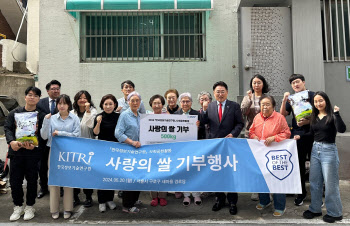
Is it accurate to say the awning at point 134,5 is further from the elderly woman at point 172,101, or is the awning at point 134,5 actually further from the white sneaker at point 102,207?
the white sneaker at point 102,207

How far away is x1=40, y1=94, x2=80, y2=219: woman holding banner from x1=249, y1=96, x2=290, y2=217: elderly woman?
2.78 meters

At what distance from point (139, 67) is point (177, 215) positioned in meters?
4.06

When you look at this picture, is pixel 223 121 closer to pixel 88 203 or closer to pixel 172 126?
pixel 172 126

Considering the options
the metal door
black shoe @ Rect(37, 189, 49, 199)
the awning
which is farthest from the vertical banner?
the awning

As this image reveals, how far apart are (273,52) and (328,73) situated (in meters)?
1.45

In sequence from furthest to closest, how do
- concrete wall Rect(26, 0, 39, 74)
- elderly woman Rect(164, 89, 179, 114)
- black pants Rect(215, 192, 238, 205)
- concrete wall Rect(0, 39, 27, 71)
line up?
concrete wall Rect(0, 39, 27, 71)
concrete wall Rect(26, 0, 39, 74)
elderly woman Rect(164, 89, 179, 114)
black pants Rect(215, 192, 238, 205)

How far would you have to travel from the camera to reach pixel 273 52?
6438 millimetres

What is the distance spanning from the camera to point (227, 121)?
Answer: 165 inches

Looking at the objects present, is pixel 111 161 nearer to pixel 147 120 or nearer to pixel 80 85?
pixel 147 120

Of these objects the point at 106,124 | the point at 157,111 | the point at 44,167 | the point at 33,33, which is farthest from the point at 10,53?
the point at 157,111

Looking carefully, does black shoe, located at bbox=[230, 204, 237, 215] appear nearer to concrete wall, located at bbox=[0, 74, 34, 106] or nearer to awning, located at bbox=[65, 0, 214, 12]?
awning, located at bbox=[65, 0, 214, 12]

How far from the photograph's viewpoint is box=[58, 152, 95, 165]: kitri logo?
3977mm

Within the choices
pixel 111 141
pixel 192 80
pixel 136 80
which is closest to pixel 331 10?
pixel 192 80

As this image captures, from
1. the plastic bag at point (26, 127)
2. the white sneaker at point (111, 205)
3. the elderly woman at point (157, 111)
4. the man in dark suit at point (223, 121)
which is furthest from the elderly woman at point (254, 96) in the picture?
the plastic bag at point (26, 127)
